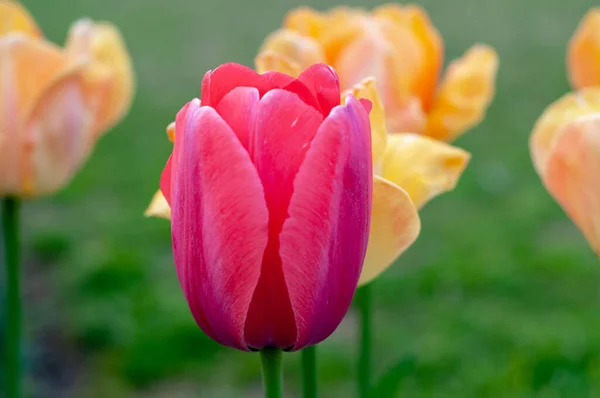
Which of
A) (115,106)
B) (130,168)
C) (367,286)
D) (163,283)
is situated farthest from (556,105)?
(130,168)

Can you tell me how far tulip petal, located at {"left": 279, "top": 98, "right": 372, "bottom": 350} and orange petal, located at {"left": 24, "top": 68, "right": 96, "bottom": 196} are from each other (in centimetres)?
44

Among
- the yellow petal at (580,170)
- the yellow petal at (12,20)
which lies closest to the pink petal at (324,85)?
the yellow petal at (580,170)

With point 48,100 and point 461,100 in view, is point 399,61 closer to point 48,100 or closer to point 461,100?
point 461,100

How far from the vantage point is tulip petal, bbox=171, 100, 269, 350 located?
467 millimetres

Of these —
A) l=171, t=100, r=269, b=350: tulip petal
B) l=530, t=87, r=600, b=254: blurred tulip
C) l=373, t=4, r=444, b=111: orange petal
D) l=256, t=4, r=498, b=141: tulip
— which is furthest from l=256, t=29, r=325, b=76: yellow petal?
l=171, t=100, r=269, b=350: tulip petal

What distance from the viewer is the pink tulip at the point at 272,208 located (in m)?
0.47

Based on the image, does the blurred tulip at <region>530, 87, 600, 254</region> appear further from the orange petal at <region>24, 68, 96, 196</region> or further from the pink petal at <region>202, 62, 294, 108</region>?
the orange petal at <region>24, 68, 96, 196</region>

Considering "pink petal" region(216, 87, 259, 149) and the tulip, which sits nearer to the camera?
"pink petal" region(216, 87, 259, 149)

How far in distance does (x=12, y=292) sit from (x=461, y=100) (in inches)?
19.5

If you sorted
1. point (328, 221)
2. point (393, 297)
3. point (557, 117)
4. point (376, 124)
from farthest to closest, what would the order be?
point (393, 297)
point (557, 117)
point (376, 124)
point (328, 221)

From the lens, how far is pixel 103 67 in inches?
37.0

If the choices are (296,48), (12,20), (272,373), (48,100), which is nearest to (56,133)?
(48,100)

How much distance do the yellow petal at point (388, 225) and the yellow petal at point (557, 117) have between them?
20cm

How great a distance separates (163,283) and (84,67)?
5.18 feet
